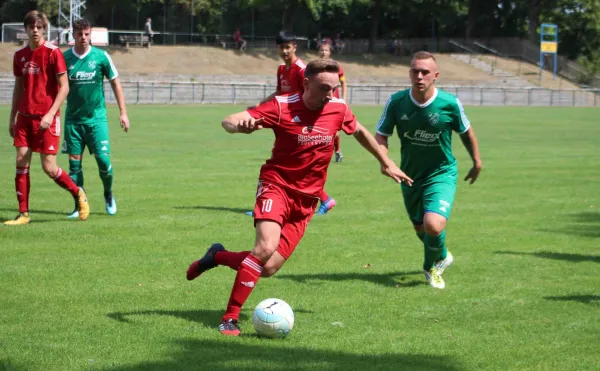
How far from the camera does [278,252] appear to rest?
6441 mm

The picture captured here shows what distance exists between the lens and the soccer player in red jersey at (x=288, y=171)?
6156mm

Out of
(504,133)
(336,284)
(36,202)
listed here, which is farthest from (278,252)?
(504,133)

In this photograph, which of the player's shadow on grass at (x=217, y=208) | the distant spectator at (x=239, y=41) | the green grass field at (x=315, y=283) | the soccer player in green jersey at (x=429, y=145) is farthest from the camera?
the distant spectator at (x=239, y=41)

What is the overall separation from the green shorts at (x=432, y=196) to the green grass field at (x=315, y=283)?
673mm

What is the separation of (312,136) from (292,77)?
583 centimetres

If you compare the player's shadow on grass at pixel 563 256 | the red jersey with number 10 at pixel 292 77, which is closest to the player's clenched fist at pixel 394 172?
the player's shadow on grass at pixel 563 256

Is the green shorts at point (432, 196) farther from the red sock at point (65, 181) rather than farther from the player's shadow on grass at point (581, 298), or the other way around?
the red sock at point (65, 181)

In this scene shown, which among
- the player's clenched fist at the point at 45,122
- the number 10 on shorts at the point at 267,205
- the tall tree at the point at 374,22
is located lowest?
the number 10 on shorts at the point at 267,205

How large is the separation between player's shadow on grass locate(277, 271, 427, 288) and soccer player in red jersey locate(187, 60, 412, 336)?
1555 mm

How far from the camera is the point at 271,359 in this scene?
5496 millimetres

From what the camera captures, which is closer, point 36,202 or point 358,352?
point 358,352

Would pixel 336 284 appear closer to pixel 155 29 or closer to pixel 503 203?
pixel 503 203

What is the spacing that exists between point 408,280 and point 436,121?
1538 mm

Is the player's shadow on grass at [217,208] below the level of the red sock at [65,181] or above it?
below
